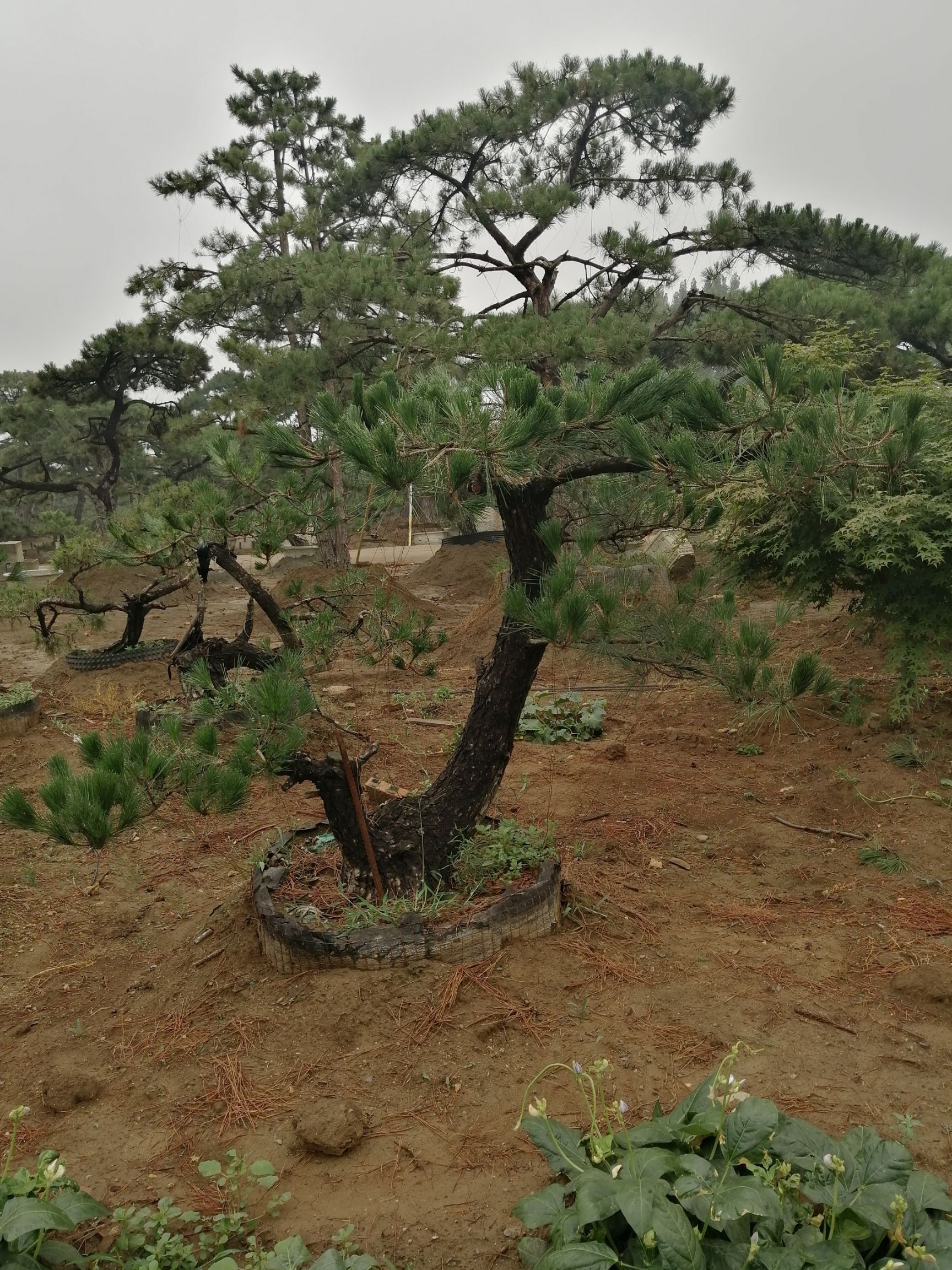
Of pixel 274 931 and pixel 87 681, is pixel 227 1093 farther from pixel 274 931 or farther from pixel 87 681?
pixel 87 681

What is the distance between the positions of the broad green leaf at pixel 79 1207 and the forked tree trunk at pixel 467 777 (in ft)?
3.92

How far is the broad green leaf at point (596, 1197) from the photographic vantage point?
1.59 meters

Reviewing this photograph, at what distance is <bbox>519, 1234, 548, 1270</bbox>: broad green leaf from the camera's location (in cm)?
167

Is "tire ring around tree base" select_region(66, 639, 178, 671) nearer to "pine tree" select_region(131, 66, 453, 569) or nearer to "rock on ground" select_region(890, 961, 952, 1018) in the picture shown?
"pine tree" select_region(131, 66, 453, 569)

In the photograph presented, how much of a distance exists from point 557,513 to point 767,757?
2025 mm

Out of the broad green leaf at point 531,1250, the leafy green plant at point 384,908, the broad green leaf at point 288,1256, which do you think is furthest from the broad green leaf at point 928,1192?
the leafy green plant at point 384,908

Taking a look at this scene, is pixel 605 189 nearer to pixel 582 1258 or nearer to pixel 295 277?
pixel 295 277

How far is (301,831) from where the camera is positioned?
11.3 feet

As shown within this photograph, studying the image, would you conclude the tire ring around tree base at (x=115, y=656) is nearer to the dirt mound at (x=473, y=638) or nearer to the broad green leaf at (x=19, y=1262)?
the dirt mound at (x=473, y=638)

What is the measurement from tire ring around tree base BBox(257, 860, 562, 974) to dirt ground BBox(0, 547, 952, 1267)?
0.05 meters

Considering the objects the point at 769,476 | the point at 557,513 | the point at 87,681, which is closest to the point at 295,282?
the point at 87,681

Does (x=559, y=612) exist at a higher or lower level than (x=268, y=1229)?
higher

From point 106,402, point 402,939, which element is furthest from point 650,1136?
point 106,402

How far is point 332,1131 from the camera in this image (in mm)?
2049
